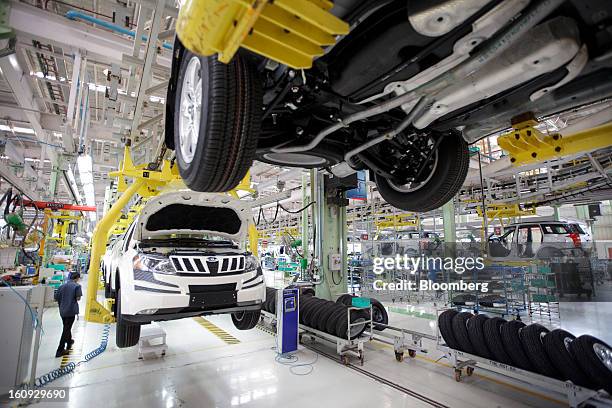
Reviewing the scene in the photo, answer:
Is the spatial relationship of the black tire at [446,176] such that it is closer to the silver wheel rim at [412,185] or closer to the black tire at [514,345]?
the silver wheel rim at [412,185]

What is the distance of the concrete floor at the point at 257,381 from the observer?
11.0 ft

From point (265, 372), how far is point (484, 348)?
277cm

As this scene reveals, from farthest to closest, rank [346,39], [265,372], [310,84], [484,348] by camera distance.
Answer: [265,372] < [484,348] < [310,84] < [346,39]

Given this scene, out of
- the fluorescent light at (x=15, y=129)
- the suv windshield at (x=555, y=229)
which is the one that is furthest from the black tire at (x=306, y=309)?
the fluorescent light at (x=15, y=129)

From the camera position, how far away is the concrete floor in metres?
3.35

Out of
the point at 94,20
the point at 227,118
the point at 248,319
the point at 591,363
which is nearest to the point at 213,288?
the point at 248,319

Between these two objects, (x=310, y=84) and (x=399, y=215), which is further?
(x=399, y=215)

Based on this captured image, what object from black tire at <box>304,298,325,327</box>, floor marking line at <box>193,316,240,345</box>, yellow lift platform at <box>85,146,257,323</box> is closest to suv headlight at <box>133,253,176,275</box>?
yellow lift platform at <box>85,146,257,323</box>

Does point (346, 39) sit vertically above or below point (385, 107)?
above

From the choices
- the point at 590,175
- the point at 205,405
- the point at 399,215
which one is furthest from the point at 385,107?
the point at 399,215

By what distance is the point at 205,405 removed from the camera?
325 centimetres

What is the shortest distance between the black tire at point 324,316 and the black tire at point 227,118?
11.7 feet

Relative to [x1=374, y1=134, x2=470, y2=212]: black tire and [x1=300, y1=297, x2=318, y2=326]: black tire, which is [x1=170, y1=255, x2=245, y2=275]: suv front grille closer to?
[x1=374, y1=134, x2=470, y2=212]: black tire

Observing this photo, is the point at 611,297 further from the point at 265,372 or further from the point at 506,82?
the point at 506,82
